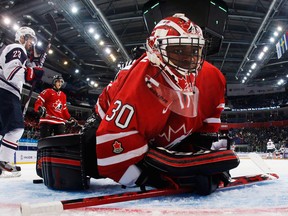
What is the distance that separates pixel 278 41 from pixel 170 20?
1061 cm

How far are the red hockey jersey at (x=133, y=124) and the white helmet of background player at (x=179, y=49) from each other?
0.20ft

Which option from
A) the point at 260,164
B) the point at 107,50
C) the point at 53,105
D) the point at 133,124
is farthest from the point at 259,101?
the point at 133,124

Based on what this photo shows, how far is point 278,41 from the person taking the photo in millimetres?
10523

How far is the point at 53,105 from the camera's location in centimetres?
406

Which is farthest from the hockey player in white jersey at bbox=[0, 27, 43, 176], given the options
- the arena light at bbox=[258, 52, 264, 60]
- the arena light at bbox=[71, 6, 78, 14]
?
the arena light at bbox=[258, 52, 264, 60]

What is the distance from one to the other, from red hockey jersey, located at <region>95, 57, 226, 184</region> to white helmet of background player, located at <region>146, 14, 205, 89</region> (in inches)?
2.4

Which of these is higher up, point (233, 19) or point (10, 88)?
point (233, 19)

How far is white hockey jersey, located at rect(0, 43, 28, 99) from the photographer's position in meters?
2.38

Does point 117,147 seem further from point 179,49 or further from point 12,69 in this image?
point 12,69

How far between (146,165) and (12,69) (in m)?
1.73

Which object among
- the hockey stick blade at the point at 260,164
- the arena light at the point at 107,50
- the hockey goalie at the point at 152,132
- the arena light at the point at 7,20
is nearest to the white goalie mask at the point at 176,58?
the hockey goalie at the point at 152,132

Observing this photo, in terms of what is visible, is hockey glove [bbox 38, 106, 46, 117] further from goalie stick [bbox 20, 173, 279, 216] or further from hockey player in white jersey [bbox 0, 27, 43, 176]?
goalie stick [bbox 20, 173, 279, 216]

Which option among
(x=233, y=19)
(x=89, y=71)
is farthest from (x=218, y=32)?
(x=89, y=71)

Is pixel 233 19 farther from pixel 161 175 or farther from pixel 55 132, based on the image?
pixel 161 175
